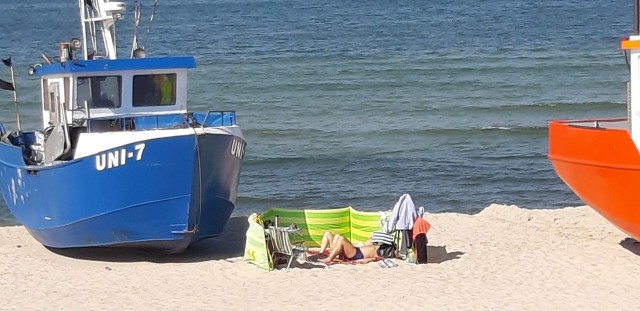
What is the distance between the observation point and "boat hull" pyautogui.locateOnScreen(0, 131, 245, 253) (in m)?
14.6

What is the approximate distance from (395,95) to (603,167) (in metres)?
23.5

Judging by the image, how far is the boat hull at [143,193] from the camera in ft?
48.0

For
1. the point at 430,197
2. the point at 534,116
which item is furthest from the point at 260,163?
the point at 534,116

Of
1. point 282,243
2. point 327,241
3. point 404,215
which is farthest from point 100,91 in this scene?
point 404,215

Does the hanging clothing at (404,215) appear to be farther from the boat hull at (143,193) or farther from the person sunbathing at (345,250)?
the boat hull at (143,193)

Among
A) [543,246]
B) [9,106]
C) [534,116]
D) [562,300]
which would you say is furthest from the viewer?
[9,106]

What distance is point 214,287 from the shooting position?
46.2ft

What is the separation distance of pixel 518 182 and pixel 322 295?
35.9 feet

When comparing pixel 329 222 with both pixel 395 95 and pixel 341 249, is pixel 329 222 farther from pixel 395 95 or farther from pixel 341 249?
pixel 395 95

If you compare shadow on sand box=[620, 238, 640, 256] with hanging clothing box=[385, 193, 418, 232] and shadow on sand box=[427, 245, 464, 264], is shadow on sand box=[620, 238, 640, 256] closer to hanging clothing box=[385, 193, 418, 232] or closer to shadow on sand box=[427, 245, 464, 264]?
shadow on sand box=[427, 245, 464, 264]

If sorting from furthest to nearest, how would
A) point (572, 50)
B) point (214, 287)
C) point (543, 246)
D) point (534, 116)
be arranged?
point (572, 50)
point (534, 116)
point (543, 246)
point (214, 287)

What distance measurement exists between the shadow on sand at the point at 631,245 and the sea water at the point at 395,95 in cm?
504

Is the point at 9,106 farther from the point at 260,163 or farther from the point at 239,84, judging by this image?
the point at 260,163

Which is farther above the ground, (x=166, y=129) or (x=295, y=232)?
(x=166, y=129)
